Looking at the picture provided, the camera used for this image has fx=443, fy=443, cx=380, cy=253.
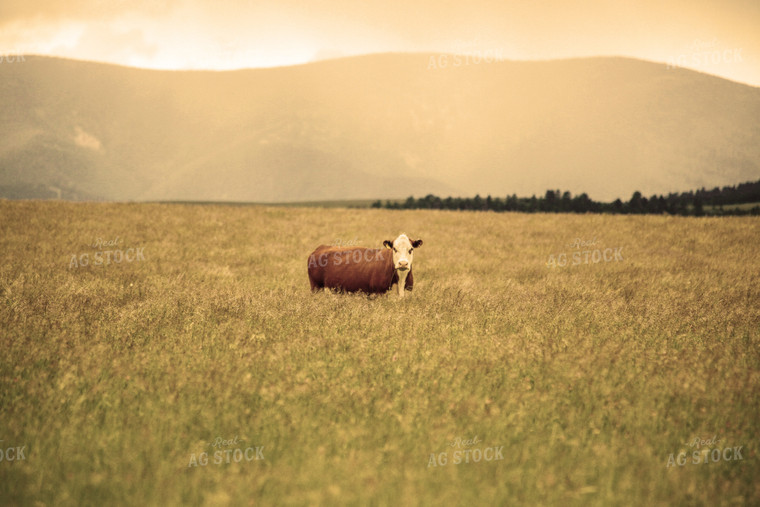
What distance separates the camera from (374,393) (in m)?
5.02

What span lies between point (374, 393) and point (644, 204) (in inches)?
1236

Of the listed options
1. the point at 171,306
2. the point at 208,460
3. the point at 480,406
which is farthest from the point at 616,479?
the point at 171,306

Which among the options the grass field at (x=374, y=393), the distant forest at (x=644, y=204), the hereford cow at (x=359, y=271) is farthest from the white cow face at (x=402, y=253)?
the distant forest at (x=644, y=204)

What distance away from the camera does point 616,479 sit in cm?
373

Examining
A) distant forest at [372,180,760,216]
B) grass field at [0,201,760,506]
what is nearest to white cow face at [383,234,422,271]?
grass field at [0,201,760,506]

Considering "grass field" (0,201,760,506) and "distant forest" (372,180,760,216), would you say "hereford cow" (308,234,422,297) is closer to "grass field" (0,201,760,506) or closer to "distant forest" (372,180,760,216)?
"grass field" (0,201,760,506)

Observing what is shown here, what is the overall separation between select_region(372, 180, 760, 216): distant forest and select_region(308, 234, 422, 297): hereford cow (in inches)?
959

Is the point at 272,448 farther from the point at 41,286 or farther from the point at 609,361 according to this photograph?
the point at 41,286

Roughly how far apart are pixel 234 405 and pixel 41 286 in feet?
27.1

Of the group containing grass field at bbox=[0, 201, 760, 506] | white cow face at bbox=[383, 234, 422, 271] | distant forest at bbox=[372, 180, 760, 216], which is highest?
distant forest at bbox=[372, 180, 760, 216]

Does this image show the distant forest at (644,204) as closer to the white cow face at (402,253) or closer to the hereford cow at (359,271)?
the hereford cow at (359,271)

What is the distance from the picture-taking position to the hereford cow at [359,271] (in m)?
10.6

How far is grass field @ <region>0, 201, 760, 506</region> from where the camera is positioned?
3.57m

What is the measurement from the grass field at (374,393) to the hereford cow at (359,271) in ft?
1.44
